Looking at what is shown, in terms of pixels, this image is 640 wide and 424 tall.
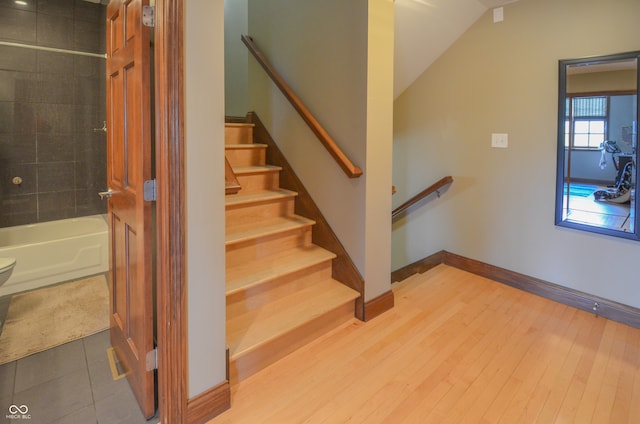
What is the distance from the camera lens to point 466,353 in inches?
78.5

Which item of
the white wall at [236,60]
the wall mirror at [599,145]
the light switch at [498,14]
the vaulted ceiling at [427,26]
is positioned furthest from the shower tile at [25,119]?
the wall mirror at [599,145]

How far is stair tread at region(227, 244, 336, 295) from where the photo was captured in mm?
2064

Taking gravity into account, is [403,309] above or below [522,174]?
below

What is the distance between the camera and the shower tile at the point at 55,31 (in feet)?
10.9

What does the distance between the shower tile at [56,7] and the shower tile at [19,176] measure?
1478 millimetres

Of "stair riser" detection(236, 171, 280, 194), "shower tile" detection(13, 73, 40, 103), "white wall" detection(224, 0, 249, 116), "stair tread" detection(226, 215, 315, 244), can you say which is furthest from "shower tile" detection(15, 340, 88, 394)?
"white wall" detection(224, 0, 249, 116)

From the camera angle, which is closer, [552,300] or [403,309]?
[403,309]

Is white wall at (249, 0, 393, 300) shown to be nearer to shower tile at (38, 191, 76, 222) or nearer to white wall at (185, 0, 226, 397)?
white wall at (185, 0, 226, 397)

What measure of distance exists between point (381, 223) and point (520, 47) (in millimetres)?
1806

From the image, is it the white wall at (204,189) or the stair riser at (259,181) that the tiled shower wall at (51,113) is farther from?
the white wall at (204,189)

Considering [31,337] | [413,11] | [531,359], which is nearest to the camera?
[531,359]

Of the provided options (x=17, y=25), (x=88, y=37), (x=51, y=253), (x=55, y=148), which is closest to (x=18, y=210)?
(x=55, y=148)

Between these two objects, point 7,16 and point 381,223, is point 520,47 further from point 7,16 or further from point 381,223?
point 7,16

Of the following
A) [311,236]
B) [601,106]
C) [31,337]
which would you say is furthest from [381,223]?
[31,337]
